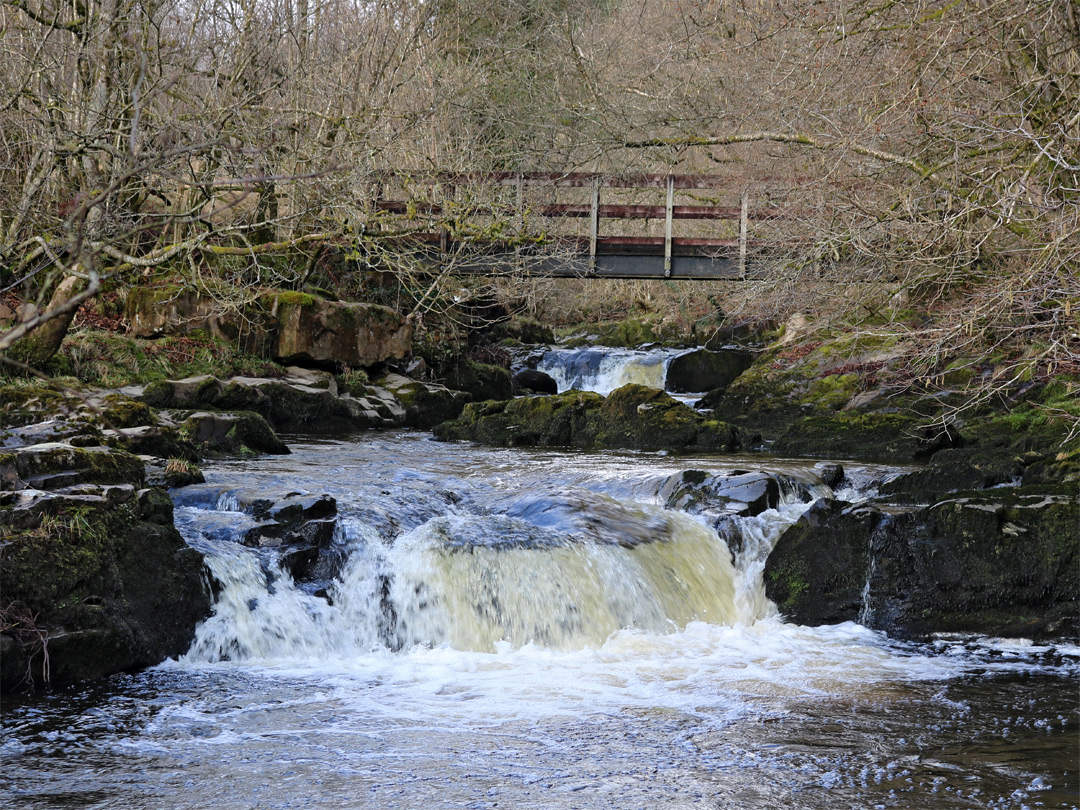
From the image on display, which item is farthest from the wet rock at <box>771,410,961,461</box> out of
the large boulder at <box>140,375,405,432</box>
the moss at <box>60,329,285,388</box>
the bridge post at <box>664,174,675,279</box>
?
the moss at <box>60,329,285,388</box>

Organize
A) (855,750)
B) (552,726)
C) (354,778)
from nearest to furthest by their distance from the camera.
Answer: (354,778)
(855,750)
(552,726)

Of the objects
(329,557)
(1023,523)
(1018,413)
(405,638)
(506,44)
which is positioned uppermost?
(506,44)

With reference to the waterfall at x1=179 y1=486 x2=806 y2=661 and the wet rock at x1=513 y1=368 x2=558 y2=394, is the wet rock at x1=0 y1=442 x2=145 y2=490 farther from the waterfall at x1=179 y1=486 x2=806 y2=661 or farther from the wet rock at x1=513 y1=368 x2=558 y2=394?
the wet rock at x1=513 y1=368 x2=558 y2=394

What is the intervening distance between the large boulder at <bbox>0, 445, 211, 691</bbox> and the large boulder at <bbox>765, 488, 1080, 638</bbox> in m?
5.15

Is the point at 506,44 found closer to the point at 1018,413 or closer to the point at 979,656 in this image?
the point at 1018,413

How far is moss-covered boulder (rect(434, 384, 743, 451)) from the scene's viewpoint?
14.8 metres

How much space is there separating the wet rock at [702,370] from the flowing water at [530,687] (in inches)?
370

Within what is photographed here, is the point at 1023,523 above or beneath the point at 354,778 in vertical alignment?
above

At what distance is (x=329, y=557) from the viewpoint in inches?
329

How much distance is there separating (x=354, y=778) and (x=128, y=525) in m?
3.36

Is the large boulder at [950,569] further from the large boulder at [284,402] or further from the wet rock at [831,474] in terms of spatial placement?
the large boulder at [284,402]

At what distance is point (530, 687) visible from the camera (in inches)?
263

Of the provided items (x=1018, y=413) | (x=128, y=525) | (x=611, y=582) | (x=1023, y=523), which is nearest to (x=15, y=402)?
(x=128, y=525)

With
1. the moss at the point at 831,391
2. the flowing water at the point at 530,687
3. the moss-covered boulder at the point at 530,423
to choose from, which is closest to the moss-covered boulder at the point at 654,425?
the moss-covered boulder at the point at 530,423
